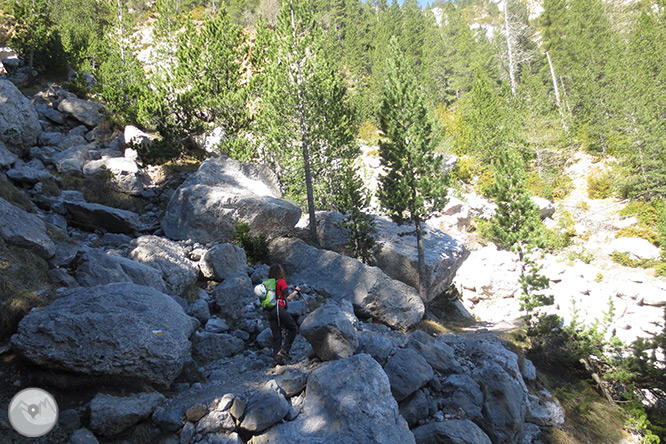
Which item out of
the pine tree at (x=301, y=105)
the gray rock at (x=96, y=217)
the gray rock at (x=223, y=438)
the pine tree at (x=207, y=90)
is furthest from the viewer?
the pine tree at (x=207, y=90)

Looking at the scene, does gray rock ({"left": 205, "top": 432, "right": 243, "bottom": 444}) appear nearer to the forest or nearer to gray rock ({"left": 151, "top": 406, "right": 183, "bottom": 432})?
gray rock ({"left": 151, "top": 406, "right": 183, "bottom": 432})

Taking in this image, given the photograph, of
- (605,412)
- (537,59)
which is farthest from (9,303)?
(537,59)

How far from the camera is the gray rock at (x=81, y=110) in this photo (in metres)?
20.3

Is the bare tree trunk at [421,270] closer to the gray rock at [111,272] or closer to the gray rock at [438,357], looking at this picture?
the gray rock at [438,357]

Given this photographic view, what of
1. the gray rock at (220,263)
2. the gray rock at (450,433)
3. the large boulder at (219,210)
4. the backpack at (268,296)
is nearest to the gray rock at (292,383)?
the backpack at (268,296)

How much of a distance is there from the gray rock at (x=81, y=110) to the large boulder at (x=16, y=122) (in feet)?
13.6

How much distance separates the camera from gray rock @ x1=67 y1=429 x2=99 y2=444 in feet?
Answer: 13.9

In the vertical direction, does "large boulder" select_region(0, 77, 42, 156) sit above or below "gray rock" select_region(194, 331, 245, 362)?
above

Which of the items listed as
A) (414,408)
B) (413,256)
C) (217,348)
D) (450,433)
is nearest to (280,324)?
(217,348)

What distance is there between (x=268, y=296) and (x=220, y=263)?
4.63 meters

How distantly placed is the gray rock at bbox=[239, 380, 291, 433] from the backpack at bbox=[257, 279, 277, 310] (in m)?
1.61

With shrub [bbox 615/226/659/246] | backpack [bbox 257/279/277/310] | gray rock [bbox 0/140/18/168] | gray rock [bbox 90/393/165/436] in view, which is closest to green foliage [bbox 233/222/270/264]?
backpack [bbox 257/279/277/310]

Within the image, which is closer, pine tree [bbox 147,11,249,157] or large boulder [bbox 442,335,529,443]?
large boulder [bbox 442,335,529,443]

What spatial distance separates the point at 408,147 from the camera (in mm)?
16234
